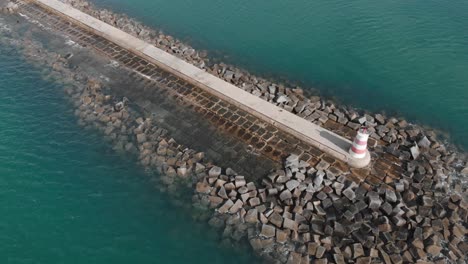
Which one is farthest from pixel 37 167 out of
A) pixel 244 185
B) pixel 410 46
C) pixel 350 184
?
pixel 410 46

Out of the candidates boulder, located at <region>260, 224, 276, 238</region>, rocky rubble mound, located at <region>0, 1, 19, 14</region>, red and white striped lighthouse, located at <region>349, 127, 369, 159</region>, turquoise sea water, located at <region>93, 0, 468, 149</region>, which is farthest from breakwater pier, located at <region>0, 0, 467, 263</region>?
rocky rubble mound, located at <region>0, 1, 19, 14</region>

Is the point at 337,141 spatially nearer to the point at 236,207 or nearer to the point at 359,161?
the point at 359,161

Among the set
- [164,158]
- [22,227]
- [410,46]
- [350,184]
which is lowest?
[22,227]

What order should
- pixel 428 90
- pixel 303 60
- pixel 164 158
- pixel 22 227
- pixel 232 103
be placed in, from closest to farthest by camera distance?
pixel 22 227, pixel 164 158, pixel 232 103, pixel 428 90, pixel 303 60

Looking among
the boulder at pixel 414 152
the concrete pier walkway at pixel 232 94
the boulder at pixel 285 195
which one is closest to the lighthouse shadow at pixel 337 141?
the concrete pier walkway at pixel 232 94

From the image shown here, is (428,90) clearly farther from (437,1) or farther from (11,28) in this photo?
(11,28)
